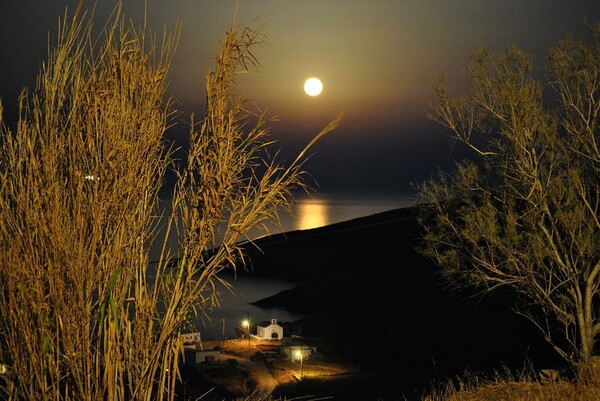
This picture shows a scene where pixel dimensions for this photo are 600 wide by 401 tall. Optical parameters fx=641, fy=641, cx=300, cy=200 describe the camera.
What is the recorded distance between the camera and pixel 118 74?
4.10m

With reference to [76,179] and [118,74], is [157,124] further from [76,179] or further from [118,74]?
[76,179]

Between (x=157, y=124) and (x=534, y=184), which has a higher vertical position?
(x=534, y=184)

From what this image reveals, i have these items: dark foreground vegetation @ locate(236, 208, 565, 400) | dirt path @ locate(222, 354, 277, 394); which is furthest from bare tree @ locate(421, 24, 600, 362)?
dirt path @ locate(222, 354, 277, 394)

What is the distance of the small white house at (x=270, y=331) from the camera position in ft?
148

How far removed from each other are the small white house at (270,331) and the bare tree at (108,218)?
137 ft

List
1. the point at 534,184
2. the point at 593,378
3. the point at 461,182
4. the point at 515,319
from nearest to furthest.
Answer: the point at 593,378 < the point at 534,184 < the point at 461,182 < the point at 515,319

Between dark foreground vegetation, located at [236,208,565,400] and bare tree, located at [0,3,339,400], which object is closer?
bare tree, located at [0,3,339,400]

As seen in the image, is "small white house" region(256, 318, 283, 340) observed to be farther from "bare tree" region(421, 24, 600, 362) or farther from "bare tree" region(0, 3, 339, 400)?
"bare tree" region(0, 3, 339, 400)

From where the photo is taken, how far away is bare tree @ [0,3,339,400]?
385cm

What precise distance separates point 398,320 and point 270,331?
10.5 meters

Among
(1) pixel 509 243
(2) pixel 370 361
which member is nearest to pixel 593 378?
(1) pixel 509 243

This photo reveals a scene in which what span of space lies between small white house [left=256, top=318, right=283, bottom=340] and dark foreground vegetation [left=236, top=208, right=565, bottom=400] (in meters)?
3.97

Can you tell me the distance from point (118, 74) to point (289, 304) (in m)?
73.3

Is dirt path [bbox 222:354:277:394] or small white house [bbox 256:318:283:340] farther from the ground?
small white house [bbox 256:318:283:340]
